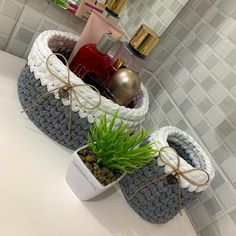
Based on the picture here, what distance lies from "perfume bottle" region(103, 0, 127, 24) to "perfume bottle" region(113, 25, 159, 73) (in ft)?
0.20

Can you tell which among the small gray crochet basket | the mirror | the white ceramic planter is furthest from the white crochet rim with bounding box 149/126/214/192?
the mirror

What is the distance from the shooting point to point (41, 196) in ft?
1.51

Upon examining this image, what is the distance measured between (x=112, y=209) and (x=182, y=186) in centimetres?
13

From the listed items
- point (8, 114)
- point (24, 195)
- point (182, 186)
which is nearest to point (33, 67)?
point (8, 114)

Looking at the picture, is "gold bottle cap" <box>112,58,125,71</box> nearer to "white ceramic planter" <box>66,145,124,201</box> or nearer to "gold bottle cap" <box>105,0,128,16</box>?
"gold bottle cap" <box>105,0,128,16</box>

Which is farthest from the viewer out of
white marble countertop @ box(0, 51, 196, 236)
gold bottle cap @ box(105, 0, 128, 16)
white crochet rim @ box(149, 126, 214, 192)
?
gold bottle cap @ box(105, 0, 128, 16)

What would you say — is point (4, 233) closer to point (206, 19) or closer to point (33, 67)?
point (33, 67)

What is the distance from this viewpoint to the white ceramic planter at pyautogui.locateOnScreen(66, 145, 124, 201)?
1.55 feet

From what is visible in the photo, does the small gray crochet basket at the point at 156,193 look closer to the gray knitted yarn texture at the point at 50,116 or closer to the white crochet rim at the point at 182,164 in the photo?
the white crochet rim at the point at 182,164

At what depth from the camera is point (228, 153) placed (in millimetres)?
621

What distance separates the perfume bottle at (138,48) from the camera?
0.62 metres

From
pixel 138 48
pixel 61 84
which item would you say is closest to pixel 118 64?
pixel 138 48

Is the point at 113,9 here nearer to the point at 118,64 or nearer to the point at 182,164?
the point at 118,64

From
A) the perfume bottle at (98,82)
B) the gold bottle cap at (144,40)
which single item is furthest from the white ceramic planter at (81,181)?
the gold bottle cap at (144,40)
